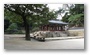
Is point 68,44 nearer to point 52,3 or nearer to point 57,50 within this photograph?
point 57,50

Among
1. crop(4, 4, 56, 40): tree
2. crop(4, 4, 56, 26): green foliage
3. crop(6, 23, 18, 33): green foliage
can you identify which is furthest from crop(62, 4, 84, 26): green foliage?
crop(6, 23, 18, 33): green foliage

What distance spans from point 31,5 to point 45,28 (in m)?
0.39

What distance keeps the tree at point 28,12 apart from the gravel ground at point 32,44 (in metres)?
0.10

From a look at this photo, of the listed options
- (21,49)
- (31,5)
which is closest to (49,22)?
(31,5)

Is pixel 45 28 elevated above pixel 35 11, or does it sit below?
below

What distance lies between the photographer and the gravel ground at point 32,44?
3.06 metres

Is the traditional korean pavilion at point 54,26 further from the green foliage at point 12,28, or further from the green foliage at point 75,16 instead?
the green foliage at point 12,28

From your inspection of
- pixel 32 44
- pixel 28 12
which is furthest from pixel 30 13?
pixel 32 44

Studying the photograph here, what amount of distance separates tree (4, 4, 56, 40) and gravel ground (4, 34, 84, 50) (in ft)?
0.34

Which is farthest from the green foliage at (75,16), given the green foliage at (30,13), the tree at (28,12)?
the tree at (28,12)

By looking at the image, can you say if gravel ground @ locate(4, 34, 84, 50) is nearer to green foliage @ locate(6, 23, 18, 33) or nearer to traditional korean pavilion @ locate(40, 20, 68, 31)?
green foliage @ locate(6, 23, 18, 33)

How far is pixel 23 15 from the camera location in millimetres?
3094

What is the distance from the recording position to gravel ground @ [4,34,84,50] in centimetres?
306

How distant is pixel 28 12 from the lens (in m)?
3.09
